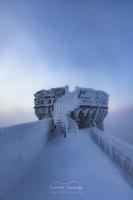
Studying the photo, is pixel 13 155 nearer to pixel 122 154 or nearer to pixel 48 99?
pixel 122 154

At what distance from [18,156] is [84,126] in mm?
14403

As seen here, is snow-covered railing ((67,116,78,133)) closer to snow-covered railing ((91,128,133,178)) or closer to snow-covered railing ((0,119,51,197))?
snow-covered railing ((91,128,133,178))

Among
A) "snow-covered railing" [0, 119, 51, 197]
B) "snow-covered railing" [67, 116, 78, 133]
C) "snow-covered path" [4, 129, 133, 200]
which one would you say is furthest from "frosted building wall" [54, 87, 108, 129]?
"snow-covered railing" [0, 119, 51, 197]

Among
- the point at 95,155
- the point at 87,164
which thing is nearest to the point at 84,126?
the point at 95,155

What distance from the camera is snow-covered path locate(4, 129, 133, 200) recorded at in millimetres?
5035

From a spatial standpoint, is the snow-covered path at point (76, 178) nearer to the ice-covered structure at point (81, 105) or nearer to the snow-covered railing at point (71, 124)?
the snow-covered railing at point (71, 124)

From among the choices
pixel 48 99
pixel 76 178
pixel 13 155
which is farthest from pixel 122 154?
pixel 48 99

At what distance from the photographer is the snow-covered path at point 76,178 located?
5.04 metres

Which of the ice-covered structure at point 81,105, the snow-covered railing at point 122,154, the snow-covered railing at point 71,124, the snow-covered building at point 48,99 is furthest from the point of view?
the snow-covered building at point 48,99

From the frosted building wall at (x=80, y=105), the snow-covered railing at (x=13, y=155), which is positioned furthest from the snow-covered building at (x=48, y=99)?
the snow-covered railing at (x=13, y=155)

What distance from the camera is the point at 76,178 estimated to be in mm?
6262

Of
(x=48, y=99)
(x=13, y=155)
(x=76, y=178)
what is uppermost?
(x=48, y=99)

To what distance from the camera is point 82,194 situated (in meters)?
5.14

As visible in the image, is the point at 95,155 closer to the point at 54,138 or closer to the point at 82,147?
the point at 82,147
